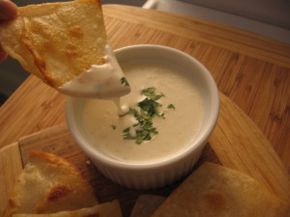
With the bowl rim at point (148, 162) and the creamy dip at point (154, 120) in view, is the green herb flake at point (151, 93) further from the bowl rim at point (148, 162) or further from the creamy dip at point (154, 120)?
the bowl rim at point (148, 162)

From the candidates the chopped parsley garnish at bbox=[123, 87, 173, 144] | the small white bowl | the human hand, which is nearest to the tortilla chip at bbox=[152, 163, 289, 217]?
the small white bowl

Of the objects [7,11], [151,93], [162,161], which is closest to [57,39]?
[7,11]

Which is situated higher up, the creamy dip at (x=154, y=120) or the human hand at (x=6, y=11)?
the human hand at (x=6, y=11)

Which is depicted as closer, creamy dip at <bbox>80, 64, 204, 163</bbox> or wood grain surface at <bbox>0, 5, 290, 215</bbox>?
creamy dip at <bbox>80, 64, 204, 163</bbox>


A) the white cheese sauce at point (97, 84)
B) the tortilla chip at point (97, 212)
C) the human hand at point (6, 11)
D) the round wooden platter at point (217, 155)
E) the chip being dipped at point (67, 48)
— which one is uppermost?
the human hand at point (6, 11)

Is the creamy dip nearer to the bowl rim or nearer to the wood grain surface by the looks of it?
the bowl rim

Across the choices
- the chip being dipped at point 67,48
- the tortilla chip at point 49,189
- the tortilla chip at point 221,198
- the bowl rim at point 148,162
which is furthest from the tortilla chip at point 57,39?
the tortilla chip at point 221,198

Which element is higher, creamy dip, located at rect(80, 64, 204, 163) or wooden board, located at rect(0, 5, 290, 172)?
creamy dip, located at rect(80, 64, 204, 163)
